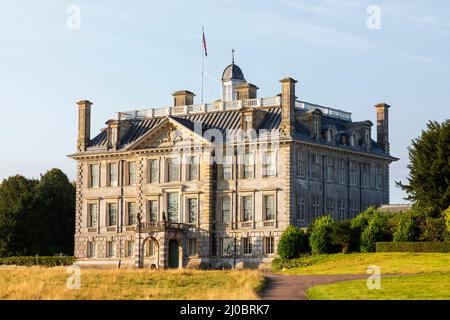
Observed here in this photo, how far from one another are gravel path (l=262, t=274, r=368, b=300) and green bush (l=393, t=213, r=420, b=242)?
14681mm

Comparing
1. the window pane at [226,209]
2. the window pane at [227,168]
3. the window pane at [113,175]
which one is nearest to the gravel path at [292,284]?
the window pane at [226,209]

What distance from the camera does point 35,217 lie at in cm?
9212

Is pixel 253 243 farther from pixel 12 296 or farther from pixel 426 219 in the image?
pixel 12 296

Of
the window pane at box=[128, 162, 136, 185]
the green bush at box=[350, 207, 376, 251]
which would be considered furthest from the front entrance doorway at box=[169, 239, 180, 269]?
the green bush at box=[350, 207, 376, 251]

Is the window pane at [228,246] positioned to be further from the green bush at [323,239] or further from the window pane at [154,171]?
the green bush at [323,239]

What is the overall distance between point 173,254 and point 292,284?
107 ft

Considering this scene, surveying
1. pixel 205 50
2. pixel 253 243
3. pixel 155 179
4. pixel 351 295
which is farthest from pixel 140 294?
pixel 205 50

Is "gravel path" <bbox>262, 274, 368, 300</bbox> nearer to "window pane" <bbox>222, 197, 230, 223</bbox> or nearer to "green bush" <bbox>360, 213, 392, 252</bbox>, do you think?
"green bush" <bbox>360, 213, 392, 252</bbox>

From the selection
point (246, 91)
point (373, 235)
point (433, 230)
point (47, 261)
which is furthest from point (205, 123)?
point (433, 230)

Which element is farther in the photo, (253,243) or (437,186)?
(253,243)

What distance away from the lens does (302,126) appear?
251 feet

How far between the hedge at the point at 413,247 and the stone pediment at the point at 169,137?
61.7ft

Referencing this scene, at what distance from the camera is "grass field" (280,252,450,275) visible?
52.0 meters

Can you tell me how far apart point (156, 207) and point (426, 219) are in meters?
23.7
